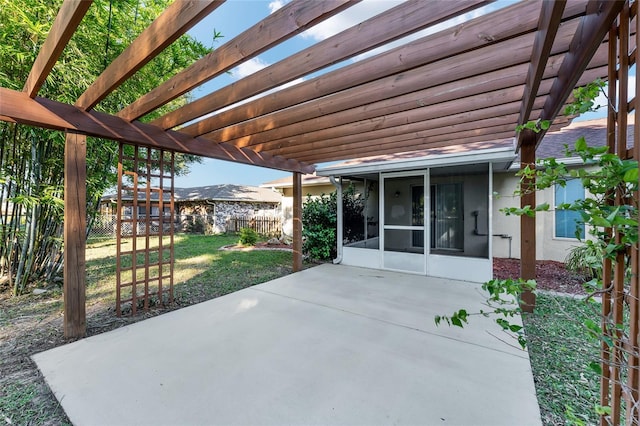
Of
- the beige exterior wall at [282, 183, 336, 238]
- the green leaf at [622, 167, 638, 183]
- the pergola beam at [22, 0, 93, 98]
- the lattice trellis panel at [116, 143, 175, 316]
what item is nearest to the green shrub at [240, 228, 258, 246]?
the beige exterior wall at [282, 183, 336, 238]

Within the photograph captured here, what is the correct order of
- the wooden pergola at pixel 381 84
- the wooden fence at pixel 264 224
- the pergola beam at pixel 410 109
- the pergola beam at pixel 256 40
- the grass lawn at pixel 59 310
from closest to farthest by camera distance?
the wooden pergola at pixel 381 84 < the pergola beam at pixel 256 40 < the grass lawn at pixel 59 310 < the pergola beam at pixel 410 109 < the wooden fence at pixel 264 224

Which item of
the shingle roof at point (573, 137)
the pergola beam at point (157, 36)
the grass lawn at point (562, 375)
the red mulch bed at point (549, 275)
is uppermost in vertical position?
the shingle roof at point (573, 137)

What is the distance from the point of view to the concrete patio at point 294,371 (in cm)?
199

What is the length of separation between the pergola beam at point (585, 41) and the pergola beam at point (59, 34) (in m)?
2.79

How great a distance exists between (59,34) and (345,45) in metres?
2.02

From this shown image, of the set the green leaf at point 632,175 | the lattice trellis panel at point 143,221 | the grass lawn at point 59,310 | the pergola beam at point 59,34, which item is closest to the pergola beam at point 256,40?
the pergola beam at point 59,34

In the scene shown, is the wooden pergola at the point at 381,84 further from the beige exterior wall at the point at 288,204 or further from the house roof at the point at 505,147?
the beige exterior wall at the point at 288,204

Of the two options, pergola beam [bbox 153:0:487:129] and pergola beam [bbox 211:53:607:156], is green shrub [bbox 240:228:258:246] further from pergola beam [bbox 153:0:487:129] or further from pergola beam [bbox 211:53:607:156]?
pergola beam [bbox 153:0:487:129]

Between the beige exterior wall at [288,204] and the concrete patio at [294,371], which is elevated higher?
the beige exterior wall at [288,204]

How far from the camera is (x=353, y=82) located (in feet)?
8.20

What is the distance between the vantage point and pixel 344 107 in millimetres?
3098

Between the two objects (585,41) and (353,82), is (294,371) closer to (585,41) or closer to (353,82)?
(353,82)

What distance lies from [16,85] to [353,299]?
5.57 m

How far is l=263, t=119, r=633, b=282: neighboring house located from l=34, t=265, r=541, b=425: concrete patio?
2171mm
